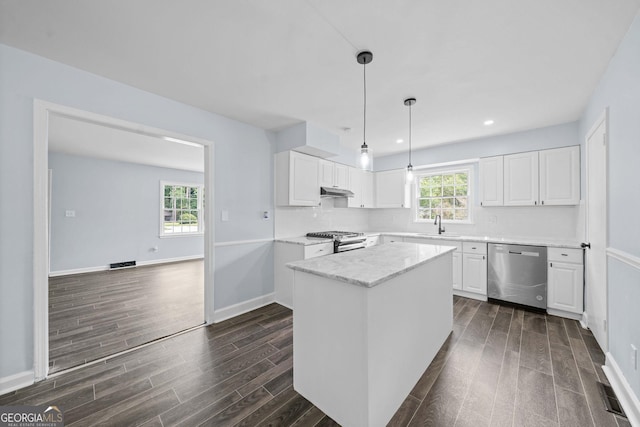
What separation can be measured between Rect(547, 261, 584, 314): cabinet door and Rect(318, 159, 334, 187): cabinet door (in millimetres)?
3245

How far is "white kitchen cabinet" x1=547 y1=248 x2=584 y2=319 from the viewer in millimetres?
3030

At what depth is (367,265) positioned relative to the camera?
1.78m

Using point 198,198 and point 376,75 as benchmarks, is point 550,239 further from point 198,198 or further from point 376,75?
point 198,198

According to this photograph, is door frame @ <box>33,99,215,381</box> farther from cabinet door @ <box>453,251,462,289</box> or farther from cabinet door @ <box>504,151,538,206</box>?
cabinet door @ <box>504,151,538,206</box>

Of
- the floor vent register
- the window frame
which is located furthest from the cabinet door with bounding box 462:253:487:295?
the floor vent register

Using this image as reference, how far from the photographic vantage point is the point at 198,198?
7.47 meters

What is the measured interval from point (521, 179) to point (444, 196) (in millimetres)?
1233

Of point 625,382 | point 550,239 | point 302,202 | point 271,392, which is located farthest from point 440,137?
point 271,392

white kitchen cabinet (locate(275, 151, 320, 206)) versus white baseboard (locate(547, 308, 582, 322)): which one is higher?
white kitchen cabinet (locate(275, 151, 320, 206))

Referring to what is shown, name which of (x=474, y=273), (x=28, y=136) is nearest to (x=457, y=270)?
(x=474, y=273)

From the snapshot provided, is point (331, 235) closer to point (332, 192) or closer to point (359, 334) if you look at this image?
point (332, 192)

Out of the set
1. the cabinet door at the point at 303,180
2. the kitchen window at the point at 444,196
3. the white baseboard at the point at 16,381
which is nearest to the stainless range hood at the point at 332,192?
the cabinet door at the point at 303,180

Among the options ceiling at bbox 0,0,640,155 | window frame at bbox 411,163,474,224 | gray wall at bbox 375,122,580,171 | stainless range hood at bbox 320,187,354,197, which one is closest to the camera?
ceiling at bbox 0,0,640,155

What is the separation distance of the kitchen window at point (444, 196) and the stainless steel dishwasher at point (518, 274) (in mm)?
1083
